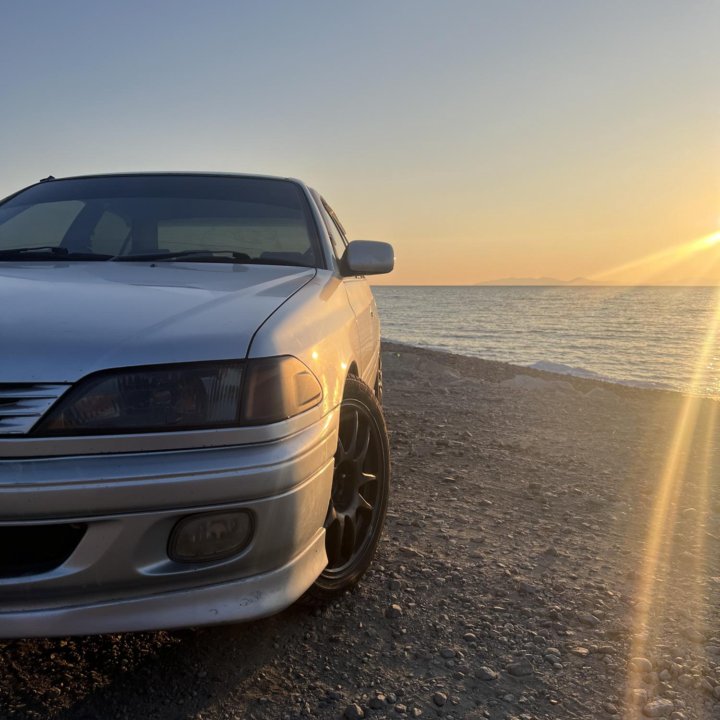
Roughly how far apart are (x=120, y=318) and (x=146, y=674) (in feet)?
3.22

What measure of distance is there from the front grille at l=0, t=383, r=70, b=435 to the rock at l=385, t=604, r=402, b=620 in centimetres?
131

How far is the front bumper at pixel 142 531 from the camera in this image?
135 cm

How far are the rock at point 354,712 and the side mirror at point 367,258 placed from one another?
1.73 m

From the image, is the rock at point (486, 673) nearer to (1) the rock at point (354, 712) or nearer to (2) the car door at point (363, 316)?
(1) the rock at point (354, 712)

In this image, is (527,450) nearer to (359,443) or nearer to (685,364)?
(359,443)

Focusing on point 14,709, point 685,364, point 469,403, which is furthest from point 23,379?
point 685,364

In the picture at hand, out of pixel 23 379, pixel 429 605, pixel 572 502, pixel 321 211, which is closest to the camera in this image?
pixel 23 379

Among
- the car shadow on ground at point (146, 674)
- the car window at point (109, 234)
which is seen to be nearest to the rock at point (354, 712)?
the car shadow on ground at point (146, 674)

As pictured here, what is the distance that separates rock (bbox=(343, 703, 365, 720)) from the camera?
164cm

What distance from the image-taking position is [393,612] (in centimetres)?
216

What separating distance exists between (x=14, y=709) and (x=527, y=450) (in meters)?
3.61

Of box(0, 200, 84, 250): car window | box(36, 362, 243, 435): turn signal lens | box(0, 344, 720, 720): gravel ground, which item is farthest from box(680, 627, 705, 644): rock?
box(0, 200, 84, 250): car window

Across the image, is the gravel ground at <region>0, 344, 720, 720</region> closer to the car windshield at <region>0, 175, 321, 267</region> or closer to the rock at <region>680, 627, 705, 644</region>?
the rock at <region>680, 627, 705, 644</region>

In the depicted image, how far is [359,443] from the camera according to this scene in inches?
90.9
